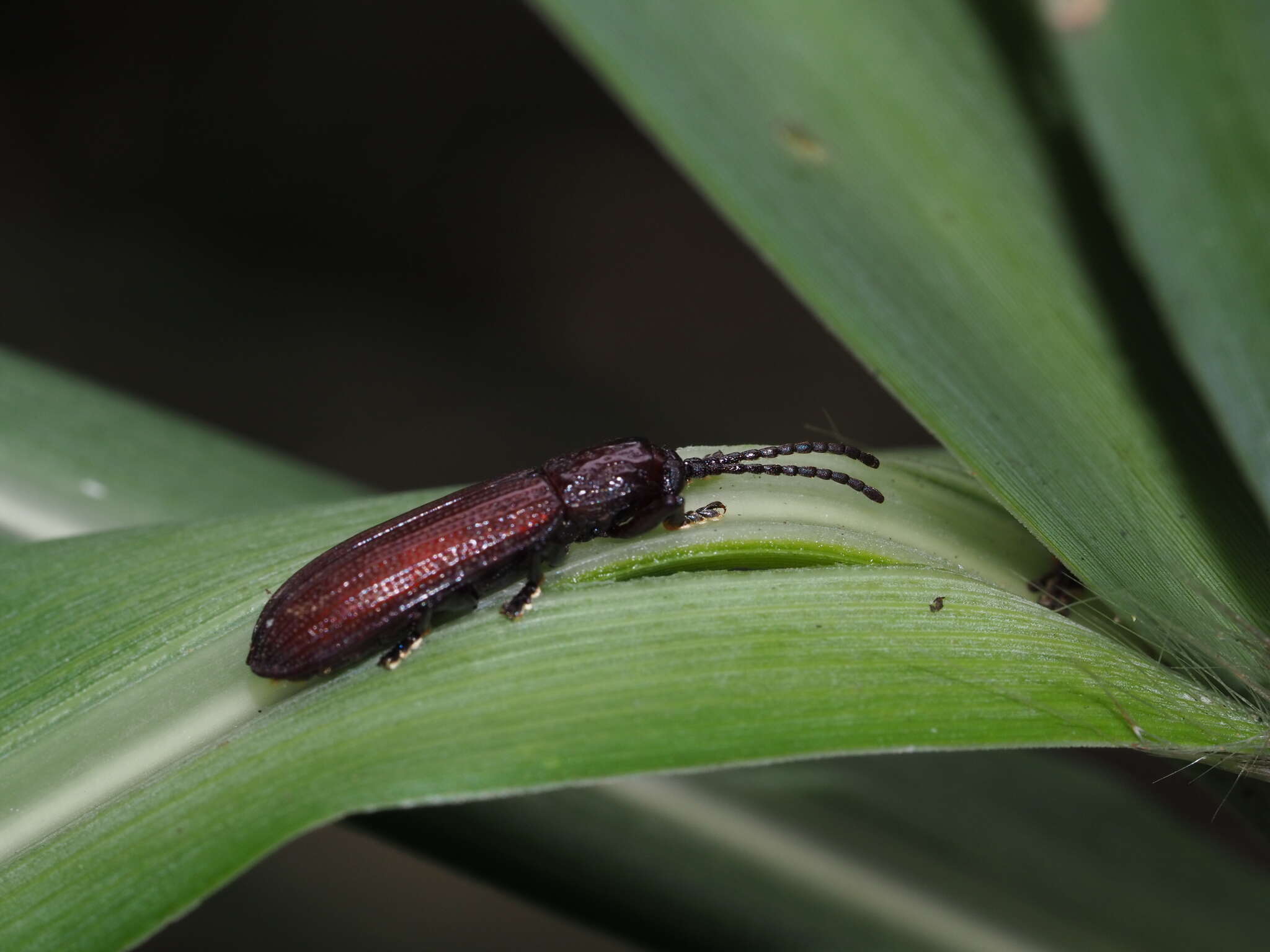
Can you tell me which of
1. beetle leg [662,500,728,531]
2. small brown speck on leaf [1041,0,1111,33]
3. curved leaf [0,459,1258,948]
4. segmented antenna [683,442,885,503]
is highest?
small brown speck on leaf [1041,0,1111,33]

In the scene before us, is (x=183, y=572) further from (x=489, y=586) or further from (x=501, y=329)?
(x=501, y=329)

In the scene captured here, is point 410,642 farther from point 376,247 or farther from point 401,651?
point 376,247

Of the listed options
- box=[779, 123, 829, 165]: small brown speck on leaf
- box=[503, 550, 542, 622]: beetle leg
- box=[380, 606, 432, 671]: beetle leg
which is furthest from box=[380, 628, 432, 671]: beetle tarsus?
box=[779, 123, 829, 165]: small brown speck on leaf

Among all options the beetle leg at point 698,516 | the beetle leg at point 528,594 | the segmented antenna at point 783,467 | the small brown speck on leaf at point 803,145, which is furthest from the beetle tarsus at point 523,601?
the small brown speck on leaf at point 803,145

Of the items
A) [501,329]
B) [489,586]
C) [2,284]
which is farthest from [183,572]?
[2,284]

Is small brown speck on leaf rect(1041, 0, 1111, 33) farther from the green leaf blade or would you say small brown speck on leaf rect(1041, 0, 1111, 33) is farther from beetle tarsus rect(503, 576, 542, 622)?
beetle tarsus rect(503, 576, 542, 622)

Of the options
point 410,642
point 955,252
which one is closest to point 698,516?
point 410,642
